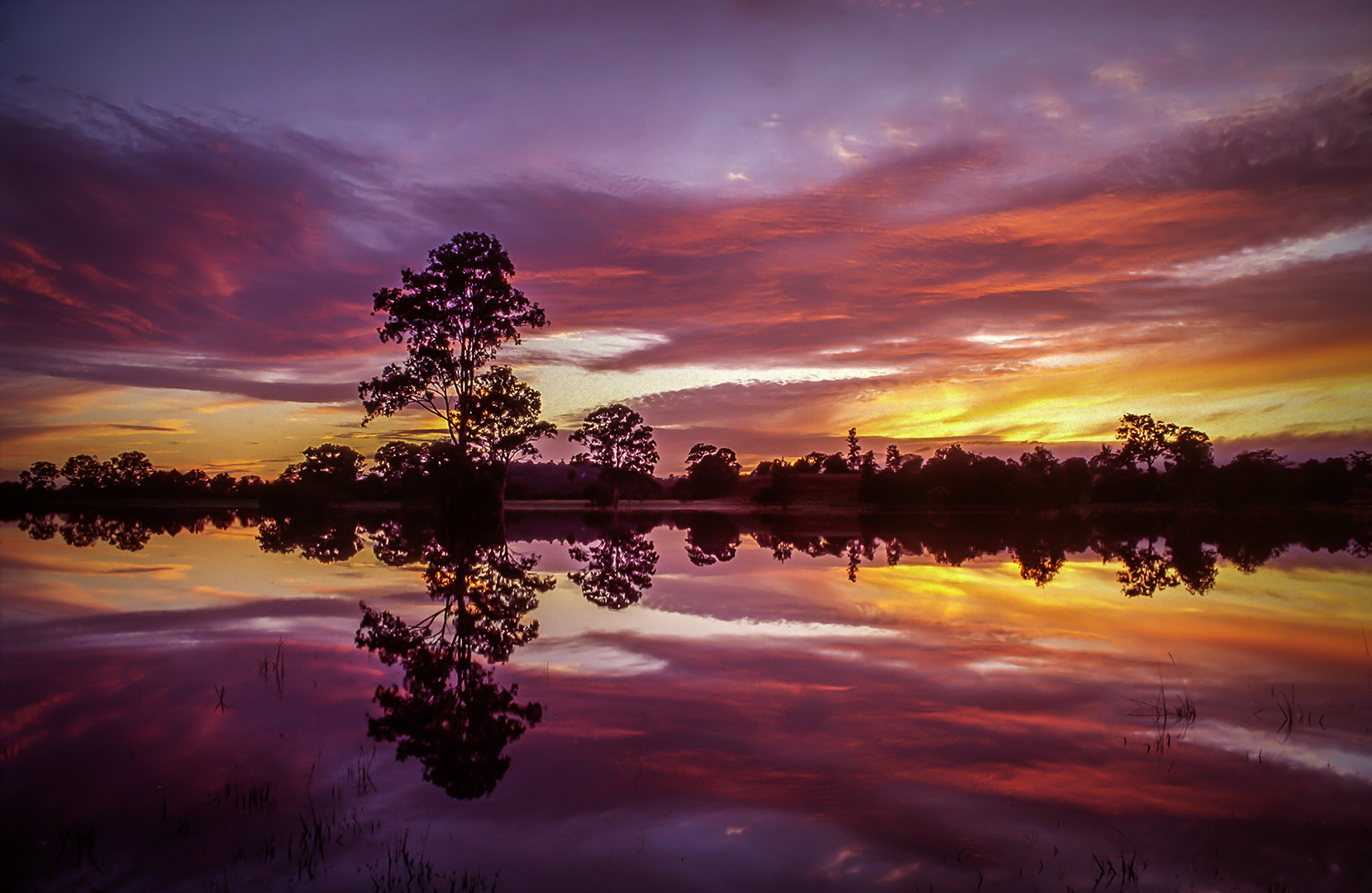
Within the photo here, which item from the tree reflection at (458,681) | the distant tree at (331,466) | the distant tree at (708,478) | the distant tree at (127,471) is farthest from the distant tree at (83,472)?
the tree reflection at (458,681)

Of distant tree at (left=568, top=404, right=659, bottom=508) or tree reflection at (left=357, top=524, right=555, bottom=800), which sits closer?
tree reflection at (left=357, top=524, right=555, bottom=800)

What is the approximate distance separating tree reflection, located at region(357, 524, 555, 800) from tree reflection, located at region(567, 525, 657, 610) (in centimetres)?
133

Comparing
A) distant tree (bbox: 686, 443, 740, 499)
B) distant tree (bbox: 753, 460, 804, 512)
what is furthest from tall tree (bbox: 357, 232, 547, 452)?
distant tree (bbox: 686, 443, 740, 499)

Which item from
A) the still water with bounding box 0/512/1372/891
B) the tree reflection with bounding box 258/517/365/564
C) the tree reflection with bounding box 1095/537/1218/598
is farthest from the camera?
the tree reflection with bounding box 258/517/365/564

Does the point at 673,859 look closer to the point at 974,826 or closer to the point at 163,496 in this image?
the point at 974,826

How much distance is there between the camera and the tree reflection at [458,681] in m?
6.12

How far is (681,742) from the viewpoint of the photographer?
661 cm

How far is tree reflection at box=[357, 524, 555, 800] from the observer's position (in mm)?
6125

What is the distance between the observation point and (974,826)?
496 cm

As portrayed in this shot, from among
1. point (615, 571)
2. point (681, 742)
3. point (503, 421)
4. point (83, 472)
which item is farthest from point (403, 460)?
point (83, 472)

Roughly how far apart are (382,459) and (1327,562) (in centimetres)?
7240

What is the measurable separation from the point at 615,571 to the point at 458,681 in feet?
41.4

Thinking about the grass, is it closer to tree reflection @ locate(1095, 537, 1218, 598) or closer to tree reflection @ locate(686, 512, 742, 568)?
tree reflection @ locate(686, 512, 742, 568)

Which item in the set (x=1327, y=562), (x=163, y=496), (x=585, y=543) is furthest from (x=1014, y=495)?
(x=163, y=496)
